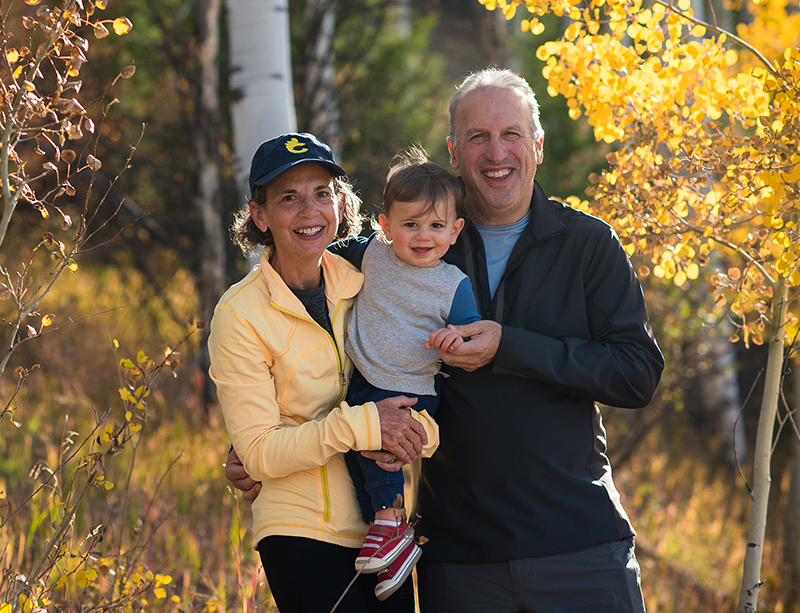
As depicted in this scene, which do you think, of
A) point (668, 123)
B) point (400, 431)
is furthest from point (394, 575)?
point (668, 123)

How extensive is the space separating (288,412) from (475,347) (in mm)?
582

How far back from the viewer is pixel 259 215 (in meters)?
2.39

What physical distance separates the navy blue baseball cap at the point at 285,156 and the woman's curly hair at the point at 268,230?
56 millimetres

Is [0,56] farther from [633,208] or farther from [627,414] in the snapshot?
[627,414]

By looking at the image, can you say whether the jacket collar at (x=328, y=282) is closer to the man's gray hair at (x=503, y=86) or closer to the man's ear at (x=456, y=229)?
the man's ear at (x=456, y=229)

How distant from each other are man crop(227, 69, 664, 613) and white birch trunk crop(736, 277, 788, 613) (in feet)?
2.00

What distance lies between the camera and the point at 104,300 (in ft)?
27.0

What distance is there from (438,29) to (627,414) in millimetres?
20231

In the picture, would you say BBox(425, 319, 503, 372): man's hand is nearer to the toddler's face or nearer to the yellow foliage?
the toddler's face

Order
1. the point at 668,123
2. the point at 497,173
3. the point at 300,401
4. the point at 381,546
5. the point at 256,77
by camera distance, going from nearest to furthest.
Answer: the point at 381,546, the point at 300,401, the point at 497,173, the point at 668,123, the point at 256,77

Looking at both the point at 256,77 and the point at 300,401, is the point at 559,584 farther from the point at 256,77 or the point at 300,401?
the point at 256,77

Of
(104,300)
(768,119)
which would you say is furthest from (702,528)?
(104,300)

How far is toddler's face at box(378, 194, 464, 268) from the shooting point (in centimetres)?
236

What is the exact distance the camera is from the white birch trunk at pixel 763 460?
2.66m
